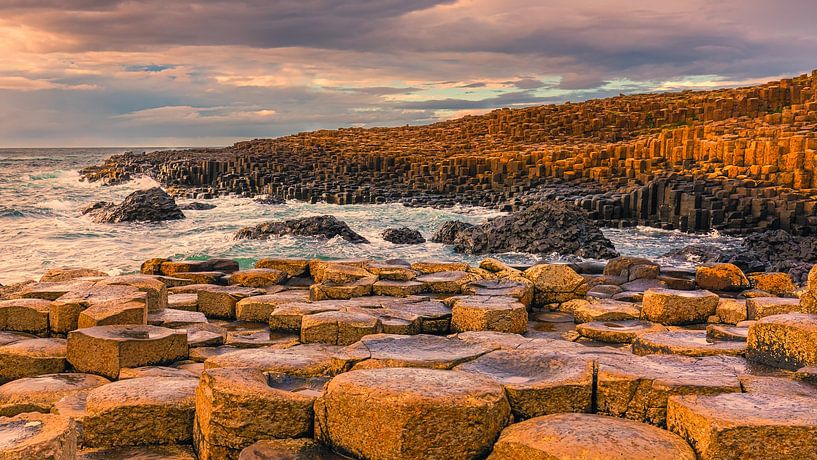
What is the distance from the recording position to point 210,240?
1883 cm

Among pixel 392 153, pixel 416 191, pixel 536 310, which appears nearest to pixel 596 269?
pixel 536 310

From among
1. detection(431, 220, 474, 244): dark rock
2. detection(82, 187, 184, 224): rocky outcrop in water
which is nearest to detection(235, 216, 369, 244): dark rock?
detection(431, 220, 474, 244): dark rock

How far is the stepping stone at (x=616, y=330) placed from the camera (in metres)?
6.30

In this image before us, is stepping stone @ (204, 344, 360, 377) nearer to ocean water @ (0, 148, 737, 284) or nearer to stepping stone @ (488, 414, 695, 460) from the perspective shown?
Result: stepping stone @ (488, 414, 695, 460)

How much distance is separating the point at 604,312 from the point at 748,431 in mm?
3852

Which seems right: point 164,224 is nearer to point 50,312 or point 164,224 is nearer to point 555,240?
point 555,240

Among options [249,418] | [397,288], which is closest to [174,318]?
[397,288]

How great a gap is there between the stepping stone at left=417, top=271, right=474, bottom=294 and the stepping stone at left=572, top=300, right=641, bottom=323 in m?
1.45

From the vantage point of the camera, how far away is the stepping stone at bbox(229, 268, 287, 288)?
910 centimetres

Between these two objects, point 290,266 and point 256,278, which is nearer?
point 256,278

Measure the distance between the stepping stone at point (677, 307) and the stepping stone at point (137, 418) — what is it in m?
4.54

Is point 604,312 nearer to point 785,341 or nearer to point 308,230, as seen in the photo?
point 785,341

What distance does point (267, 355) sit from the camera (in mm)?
4922

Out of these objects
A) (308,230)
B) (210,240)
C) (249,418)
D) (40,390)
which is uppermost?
(249,418)
